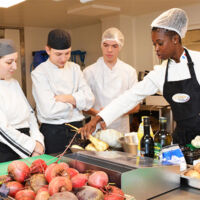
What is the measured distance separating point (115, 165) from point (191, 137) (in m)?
0.88

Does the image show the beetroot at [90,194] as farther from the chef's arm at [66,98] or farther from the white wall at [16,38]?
the white wall at [16,38]

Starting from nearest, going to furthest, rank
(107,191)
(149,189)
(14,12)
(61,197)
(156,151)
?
(61,197), (107,191), (149,189), (156,151), (14,12)

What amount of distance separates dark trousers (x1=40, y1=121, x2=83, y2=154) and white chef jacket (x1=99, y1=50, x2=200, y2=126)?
1.70 ft

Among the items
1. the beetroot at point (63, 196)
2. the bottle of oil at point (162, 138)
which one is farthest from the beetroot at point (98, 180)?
the bottle of oil at point (162, 138)

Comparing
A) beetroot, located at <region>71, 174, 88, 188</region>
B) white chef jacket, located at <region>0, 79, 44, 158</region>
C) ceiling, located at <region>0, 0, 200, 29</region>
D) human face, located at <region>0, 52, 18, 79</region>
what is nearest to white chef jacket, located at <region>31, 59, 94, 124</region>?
white chef jacket, located at <region>0, 79, 44, 158</region>

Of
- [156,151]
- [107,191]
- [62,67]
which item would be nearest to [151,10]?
[62,67]

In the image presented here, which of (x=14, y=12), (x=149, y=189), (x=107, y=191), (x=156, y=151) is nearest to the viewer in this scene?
(x=107, y=191)

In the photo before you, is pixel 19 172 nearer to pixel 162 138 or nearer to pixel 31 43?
pixel 162 138

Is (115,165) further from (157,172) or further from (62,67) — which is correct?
(62,67)

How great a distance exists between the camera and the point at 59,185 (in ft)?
3.08

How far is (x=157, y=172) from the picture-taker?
1186 millimetres

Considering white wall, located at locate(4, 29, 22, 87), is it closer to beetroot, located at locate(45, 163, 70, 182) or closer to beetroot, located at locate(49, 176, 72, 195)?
beetroot, located at locate(45, 163, 70, 182)

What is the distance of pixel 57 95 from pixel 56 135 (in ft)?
1.09

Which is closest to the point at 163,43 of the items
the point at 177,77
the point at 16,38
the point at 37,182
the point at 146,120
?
the point at 177,77
